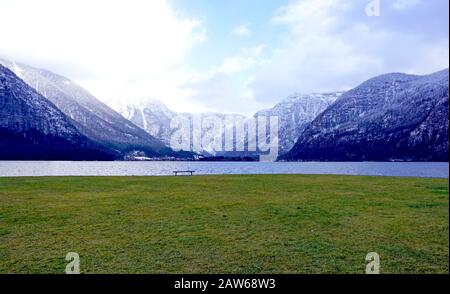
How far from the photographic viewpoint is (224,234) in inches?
605

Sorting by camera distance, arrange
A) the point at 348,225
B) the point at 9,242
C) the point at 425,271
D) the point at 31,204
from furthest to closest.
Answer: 1. the point at 31,204
2. the point at 348,225
3. the point at 9,242
4. the point at 425,271

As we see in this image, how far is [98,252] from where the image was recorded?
505 inches

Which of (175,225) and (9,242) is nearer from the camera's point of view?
(9,242)

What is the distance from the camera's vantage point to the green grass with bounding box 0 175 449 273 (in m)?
11.6

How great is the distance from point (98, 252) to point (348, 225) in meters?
11.7

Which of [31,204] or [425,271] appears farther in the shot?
[31,204]

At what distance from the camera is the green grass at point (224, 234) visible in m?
11.6

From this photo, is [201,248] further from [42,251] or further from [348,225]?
[348,225]
